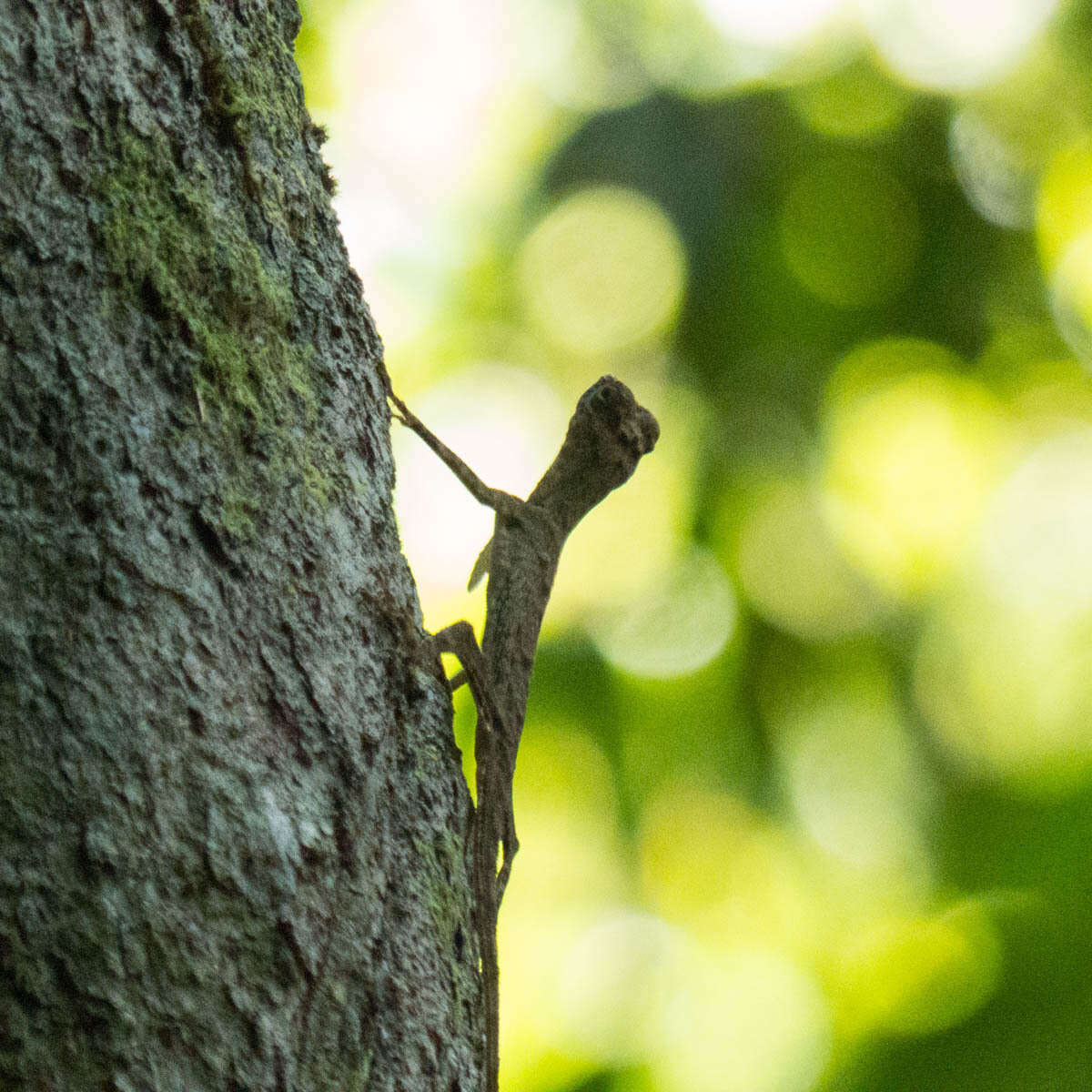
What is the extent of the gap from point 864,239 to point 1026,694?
10.8 ft

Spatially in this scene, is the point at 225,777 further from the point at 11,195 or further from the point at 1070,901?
the point at 1070,901

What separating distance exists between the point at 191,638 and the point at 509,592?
6.13 ft

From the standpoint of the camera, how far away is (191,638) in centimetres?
171

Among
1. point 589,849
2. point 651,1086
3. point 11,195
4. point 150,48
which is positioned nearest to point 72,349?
point 11,195

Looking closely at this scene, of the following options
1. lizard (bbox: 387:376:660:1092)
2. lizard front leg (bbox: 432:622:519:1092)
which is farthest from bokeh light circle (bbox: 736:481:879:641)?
lizard front leg (bbox: 432:622:519:1092)

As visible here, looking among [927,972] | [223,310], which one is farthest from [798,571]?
[223,310]

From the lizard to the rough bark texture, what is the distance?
1.43 feet

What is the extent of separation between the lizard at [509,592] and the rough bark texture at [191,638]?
0.43 m

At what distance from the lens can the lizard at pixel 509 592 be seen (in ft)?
8.82

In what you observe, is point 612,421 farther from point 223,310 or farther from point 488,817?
point 223,310

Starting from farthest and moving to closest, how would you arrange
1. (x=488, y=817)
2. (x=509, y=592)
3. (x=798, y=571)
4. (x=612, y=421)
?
(x=798, y=571) → (x=612, y=421) → (x=509, y=592) → (x=488, y=817)

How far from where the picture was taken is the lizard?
269 cm

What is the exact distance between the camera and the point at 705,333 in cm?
656

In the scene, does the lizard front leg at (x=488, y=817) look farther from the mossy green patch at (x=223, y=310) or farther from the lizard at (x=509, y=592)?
the mossy green patch at (x=223, y=310)
